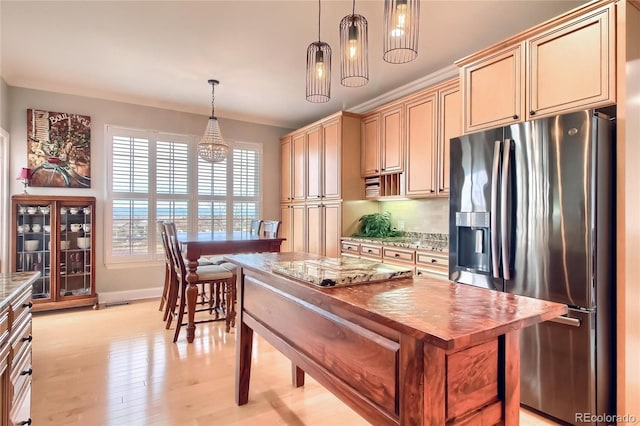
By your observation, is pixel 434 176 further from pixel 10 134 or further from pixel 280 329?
pixel 10 134

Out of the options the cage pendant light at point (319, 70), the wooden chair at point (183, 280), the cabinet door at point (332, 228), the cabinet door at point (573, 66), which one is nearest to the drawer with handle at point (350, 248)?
the cabinet door at point (332, 228)

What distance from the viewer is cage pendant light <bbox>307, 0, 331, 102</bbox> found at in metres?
1.88

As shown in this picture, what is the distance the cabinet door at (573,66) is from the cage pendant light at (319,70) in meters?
1.31

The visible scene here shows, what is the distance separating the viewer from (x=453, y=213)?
2518mm

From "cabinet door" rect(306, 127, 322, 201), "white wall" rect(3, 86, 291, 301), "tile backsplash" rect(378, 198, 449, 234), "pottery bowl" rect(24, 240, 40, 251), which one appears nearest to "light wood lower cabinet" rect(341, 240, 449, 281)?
"tile backsplash" rect(378, 198, 449, 234)

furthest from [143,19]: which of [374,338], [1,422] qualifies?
[374,338]

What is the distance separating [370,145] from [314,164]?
890 mm

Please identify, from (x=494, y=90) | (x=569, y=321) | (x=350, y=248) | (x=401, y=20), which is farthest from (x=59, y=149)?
(x=569, y=321)

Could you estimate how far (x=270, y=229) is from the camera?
4.10 m

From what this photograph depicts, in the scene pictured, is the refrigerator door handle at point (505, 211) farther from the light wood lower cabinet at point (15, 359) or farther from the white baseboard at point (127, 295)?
the white baseboard at point (127, 295)

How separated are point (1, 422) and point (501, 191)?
8.74 feet

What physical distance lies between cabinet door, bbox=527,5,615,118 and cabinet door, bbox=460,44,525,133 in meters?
0.08

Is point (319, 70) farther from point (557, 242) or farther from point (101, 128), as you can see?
point (101, 128)

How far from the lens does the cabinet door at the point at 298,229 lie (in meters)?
4.91
